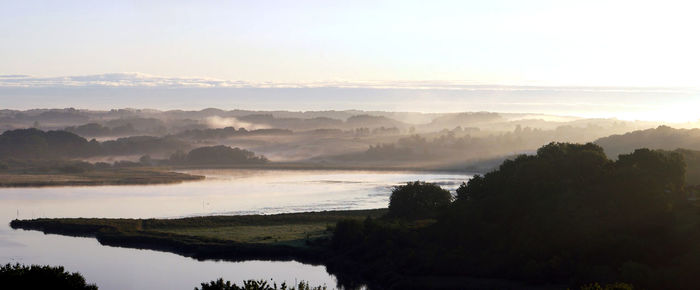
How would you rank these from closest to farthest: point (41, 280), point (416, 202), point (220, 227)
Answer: point (41, 280) < point (416, 202) < point (220, 227)

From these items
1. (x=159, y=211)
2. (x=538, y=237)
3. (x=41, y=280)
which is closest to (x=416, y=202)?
(x=538, y=237)

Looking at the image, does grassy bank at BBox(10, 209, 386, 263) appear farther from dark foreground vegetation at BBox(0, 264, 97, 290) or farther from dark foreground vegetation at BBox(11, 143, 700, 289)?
dark foreground vegetation at BBox(0, 264, 97, 290)

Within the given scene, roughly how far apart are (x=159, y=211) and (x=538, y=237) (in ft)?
227

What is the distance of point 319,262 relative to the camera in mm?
88625

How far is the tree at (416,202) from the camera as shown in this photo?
106500 millimetres

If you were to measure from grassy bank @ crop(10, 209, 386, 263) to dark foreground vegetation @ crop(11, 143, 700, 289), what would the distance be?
0.27 m

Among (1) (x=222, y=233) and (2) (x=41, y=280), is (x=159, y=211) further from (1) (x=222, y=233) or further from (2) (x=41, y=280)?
(2) (x=41, y=280)

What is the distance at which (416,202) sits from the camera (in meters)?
107

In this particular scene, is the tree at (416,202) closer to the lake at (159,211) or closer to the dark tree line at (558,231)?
the dark tree line at (558,231)

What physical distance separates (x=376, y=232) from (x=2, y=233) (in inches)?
1779

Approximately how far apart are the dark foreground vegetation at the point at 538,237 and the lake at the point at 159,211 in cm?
444

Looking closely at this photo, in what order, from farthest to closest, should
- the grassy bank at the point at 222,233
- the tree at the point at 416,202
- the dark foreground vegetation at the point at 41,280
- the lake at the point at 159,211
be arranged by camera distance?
the tree at the point at 416,202 → the grassy bank at the point at 222,233 → the lake at the point at 159,211 → the dark foreground vegetation at the point at 41,280

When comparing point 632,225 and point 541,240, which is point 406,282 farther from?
point 632,225

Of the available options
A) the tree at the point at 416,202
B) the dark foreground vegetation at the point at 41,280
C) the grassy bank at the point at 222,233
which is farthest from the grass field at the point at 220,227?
the dark foreground vegetation at the point at 41,280
